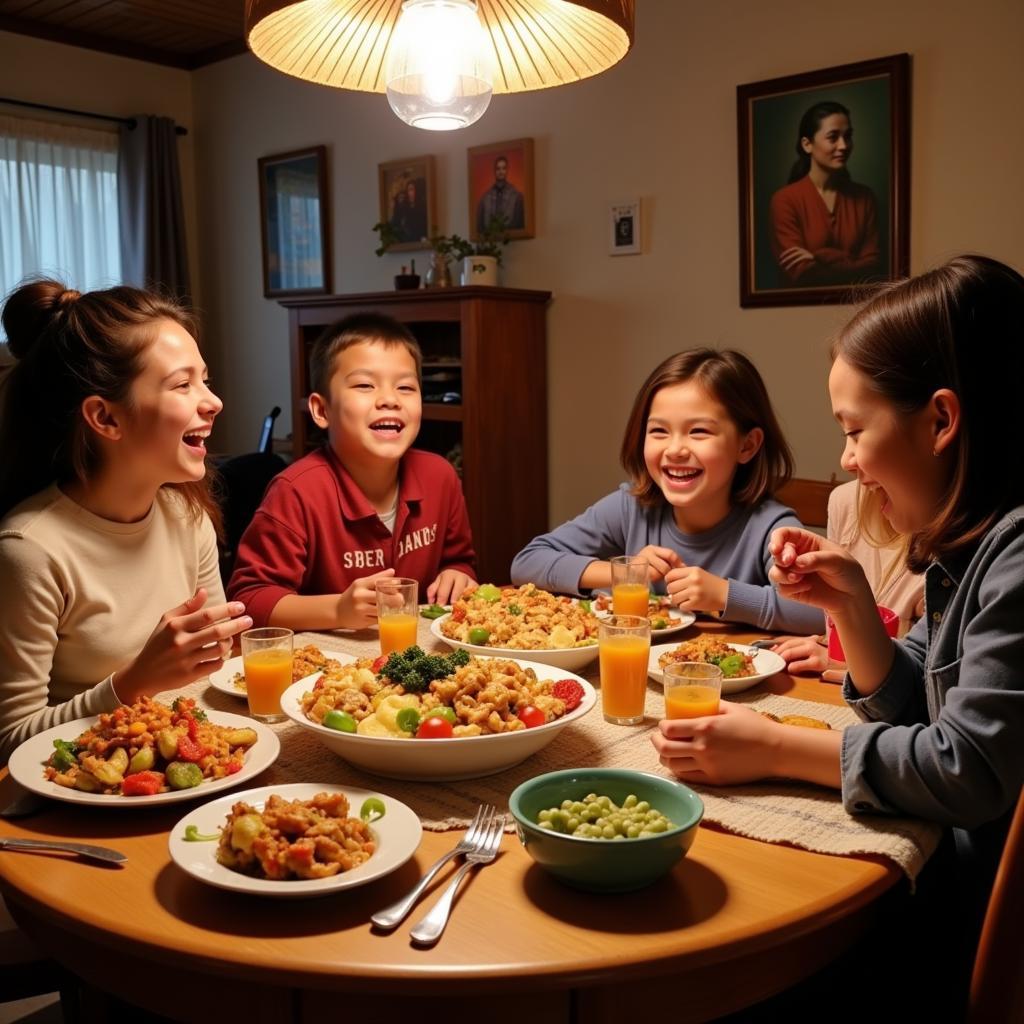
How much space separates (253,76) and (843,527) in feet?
15.6

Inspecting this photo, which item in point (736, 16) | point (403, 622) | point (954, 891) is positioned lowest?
point (954, 891)

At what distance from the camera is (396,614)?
5.57ft

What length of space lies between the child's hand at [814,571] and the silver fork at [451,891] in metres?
0.50

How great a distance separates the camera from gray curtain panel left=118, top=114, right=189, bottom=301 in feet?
19.0

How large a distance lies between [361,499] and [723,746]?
4.40 ft

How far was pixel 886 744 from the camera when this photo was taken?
114cm

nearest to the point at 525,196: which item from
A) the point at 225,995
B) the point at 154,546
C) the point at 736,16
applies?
the point at 736,16

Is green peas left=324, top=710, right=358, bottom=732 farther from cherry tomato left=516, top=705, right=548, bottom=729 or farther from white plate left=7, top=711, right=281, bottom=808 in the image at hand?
cherry tomato left=516, top=705, right=548, bottom=729

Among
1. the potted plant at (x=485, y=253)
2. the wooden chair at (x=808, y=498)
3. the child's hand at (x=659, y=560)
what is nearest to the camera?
the child's hand at (x=659, y=560)

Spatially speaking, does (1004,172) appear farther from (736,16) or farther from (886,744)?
(886,744)

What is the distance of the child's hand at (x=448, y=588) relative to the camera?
2.20 metres

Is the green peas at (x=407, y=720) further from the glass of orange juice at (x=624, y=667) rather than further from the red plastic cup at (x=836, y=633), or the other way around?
the red plastic cup at (x=836, y=633)

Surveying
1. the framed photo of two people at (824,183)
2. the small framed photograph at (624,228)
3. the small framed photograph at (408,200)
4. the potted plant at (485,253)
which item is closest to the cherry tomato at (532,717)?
the framed photo of two people at (824,183)

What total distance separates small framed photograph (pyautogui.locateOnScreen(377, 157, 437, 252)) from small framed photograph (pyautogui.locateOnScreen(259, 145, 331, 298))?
472 mm
